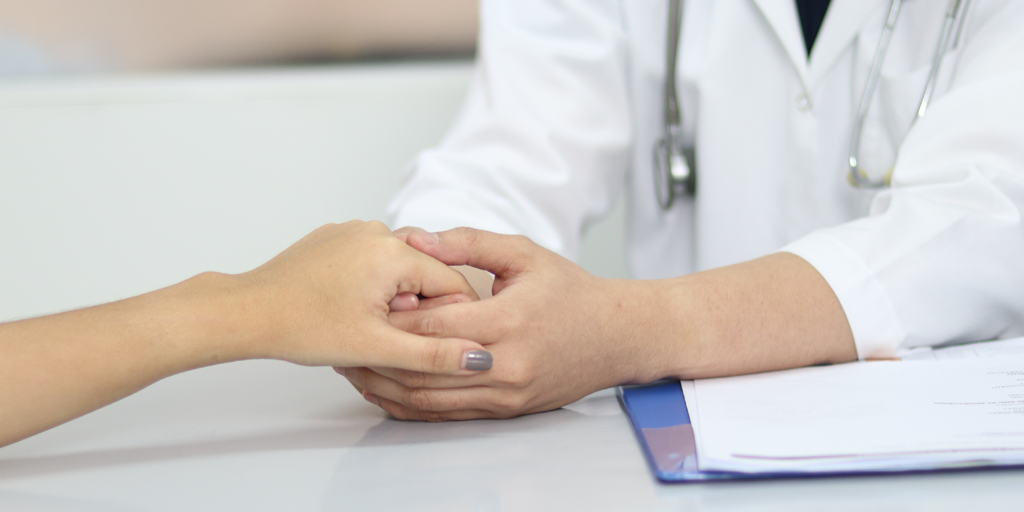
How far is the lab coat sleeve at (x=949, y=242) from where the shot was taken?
614 millimetres

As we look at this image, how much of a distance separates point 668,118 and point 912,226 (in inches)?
14.6

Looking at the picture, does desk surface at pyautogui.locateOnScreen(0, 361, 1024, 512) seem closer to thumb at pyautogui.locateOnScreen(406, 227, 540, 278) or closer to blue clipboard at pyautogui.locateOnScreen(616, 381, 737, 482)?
blue clipboard at pyautogui.locateOnScreen(616, 381, 737, 482)

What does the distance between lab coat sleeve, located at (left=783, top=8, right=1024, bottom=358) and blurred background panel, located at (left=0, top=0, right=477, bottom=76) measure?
0.92m

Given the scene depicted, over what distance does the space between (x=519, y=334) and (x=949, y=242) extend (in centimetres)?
41

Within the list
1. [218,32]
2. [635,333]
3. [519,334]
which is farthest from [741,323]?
[218,32]

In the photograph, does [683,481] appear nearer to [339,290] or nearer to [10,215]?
[339,290]

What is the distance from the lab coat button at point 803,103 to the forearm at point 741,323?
31 cm

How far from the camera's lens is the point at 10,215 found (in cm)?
105

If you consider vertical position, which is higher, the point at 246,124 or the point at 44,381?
the point at 246,124

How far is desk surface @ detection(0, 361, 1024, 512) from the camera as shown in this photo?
363mm

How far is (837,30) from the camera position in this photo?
81 cm

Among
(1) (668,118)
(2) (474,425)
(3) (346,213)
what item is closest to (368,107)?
(3) (346,213)

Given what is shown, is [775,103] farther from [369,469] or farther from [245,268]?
[245,268]

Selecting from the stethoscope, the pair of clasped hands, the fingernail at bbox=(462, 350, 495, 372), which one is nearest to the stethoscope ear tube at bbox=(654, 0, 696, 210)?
the stethoscope
